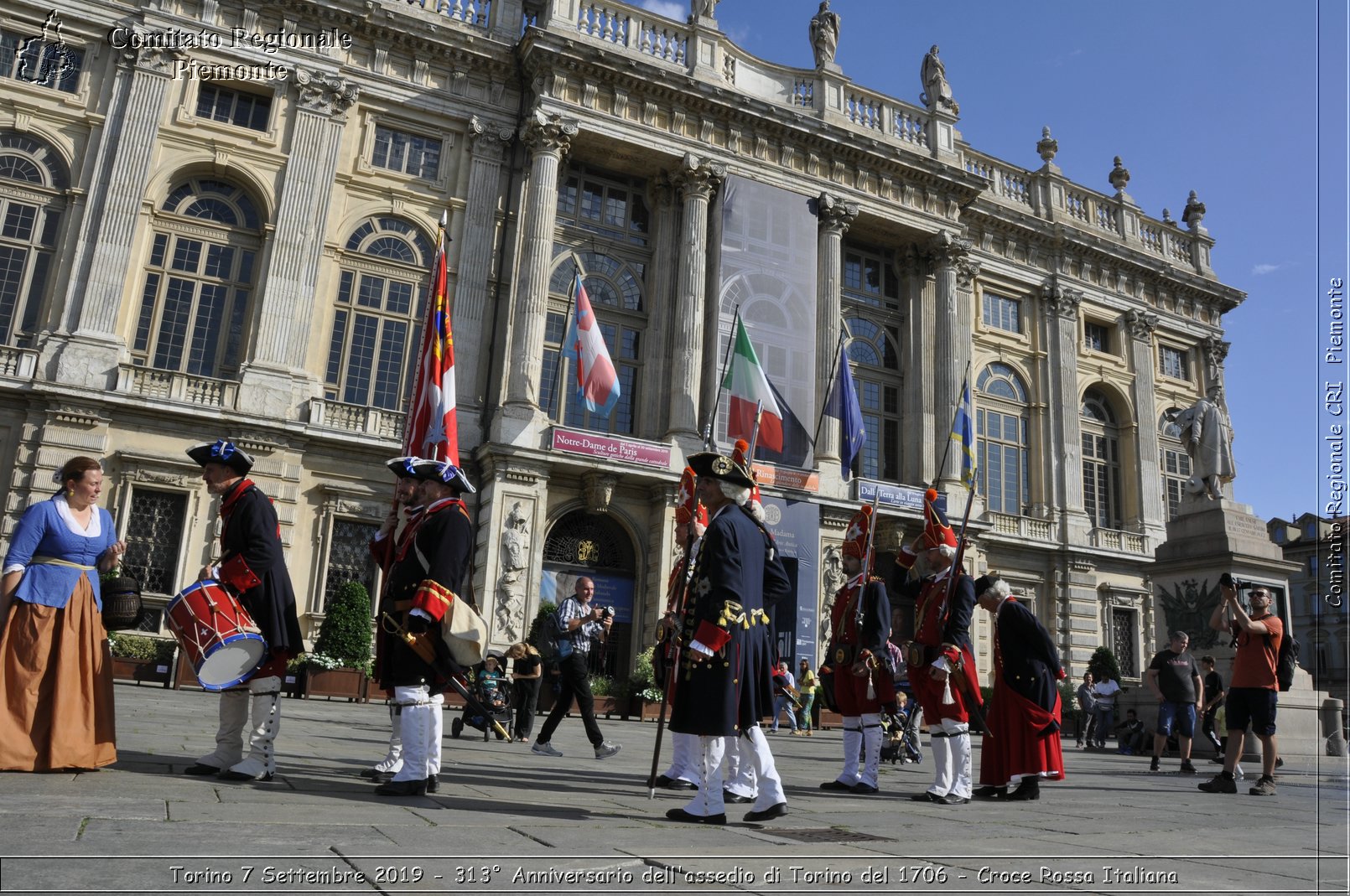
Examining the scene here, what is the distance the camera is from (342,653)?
18469 mm

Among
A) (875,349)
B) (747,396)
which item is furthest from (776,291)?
(747,396)

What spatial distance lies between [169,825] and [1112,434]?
32.9 m

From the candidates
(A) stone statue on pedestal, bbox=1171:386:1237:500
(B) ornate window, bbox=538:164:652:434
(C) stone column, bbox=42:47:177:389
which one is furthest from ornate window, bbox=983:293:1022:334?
(C) stone column, bbox=42:47:177:389

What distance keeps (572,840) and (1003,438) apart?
28009 mm

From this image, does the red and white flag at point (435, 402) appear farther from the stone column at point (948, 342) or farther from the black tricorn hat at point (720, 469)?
the stone column at point (948, 342)

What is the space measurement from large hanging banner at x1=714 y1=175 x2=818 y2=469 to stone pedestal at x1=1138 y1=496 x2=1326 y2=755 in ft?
32.2

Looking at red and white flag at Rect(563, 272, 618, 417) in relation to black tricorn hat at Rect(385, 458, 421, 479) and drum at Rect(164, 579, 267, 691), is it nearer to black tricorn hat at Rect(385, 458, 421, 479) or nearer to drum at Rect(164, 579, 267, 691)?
black tricorn hat at Rect(385, 458, 421, 479)

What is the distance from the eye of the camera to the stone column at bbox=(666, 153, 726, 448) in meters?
23.3

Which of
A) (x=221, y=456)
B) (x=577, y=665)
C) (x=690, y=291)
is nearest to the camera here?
(x=221, y=456)

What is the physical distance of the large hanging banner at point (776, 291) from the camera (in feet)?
79.1

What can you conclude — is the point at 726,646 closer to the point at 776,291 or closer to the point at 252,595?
the point at 252,595

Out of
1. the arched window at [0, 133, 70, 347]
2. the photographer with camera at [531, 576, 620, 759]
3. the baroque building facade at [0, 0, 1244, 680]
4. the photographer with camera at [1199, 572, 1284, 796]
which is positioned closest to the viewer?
the photographer with camera at [1199, 572, 1284, 796]

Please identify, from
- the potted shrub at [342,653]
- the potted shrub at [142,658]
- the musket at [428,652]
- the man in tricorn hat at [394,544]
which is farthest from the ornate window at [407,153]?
the musket at [428,652]

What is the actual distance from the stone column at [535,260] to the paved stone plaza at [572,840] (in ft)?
48.8
